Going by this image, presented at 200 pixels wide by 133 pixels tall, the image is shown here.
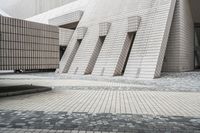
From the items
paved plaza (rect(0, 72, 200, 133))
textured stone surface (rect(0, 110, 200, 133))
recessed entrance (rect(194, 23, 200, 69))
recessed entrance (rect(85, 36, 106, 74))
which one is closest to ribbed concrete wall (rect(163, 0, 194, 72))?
recessed entrance (rect(85, 36, 106, 74))

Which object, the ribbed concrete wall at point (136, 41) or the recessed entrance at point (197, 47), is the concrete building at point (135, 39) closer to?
the ribbed concrete wall at point (136, 41)

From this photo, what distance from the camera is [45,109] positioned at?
5.87 metres

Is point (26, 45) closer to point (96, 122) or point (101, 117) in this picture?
point (101, 117)

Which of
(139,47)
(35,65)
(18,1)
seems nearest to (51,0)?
(18,1)

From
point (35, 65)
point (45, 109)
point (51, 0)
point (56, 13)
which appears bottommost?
point (45, 109)

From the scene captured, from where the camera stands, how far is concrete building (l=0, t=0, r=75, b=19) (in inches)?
2156

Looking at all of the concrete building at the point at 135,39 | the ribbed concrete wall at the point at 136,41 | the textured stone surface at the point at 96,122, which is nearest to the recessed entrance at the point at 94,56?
the concrete building at the point at 135,39

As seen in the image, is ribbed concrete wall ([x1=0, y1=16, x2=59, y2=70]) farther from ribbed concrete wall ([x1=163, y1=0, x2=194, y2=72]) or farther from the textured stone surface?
ribbed concrete wall ([x1=163, y1=0, x2=194, y2=72])

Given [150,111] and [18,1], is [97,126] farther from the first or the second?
[18,1]

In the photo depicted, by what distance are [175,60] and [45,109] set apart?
16021 millimetres

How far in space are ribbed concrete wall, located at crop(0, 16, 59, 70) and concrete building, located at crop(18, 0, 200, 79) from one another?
7.26m

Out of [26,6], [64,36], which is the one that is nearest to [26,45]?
[64,36]

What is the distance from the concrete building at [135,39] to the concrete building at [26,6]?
31.1m

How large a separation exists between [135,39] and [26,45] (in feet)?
33.9
